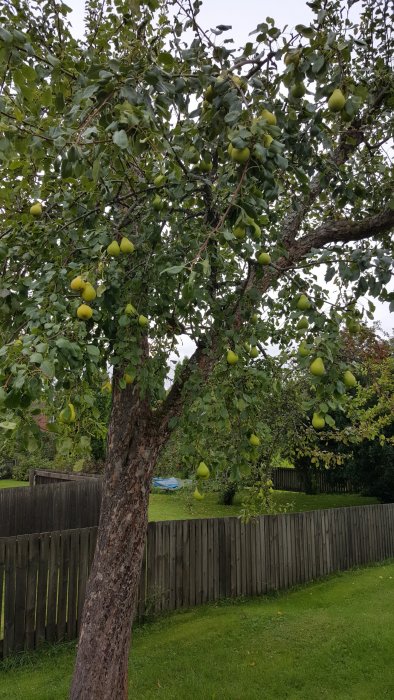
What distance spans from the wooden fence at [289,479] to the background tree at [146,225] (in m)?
11.2

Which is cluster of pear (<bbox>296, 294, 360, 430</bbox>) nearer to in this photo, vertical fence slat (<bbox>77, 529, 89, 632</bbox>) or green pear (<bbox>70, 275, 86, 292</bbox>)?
green pear (<bbox>70, 275, 86, 292</bbox>)

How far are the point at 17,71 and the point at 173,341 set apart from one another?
2.37 metres

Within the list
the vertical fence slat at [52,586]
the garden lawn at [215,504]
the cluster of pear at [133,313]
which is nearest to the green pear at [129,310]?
the cluster of pear at [133,313]

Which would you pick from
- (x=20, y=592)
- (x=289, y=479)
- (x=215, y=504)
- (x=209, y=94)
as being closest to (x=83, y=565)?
(x=20, y=592)

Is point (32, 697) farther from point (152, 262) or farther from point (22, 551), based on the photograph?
point (152, 262)

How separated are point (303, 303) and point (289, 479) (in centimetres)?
2307

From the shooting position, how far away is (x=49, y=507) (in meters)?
12.9

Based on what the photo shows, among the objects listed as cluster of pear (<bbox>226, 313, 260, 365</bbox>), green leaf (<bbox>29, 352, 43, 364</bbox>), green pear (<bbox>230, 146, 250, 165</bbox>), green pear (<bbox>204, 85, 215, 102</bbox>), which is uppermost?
green pear (<bbox>204, 85, 215, 102</bbox>)

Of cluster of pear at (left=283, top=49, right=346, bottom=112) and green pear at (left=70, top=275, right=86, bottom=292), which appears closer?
cluster of pear at (left=283, top=49, right=346, bottom=112)

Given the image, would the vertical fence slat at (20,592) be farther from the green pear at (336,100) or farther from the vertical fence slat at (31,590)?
the green pear at (336,100)

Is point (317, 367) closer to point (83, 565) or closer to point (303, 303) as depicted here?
point (303, 303)

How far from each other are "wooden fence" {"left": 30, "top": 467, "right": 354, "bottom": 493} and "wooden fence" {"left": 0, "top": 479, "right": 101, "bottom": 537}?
1697 millimetres

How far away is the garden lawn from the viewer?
15578mm

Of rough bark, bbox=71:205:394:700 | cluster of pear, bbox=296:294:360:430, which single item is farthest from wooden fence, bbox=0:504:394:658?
cluster of pear, bbox=296:294:360:430
